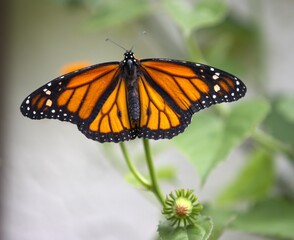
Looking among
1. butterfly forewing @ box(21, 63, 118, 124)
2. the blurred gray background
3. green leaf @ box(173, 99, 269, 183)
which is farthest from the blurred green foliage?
the blurred gray background

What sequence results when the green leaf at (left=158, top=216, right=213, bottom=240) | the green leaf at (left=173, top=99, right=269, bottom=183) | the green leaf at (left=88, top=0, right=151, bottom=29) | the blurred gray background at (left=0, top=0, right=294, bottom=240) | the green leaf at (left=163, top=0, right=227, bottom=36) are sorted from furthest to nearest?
the blurred gray background at (left=0, top=0, right=294, bottom=240) < the green leaf at (left=88, top=0, right=151, bottom=29) < the green leaf at (left=163, top=0, right=227, bottom=36) < the green leaf at (left=173, top=99, right=269, bottom=183) < the green leaf at (left=158, top=216, right=213, bottom=240)

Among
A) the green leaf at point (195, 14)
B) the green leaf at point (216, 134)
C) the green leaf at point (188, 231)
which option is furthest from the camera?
the green leaf at point (195, 14)

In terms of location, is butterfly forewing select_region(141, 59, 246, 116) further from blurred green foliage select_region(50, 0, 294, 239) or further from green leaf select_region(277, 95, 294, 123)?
green leaf select_region(277, 95, 294, 123)

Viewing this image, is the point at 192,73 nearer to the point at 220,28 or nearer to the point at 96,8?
the point at 96,8

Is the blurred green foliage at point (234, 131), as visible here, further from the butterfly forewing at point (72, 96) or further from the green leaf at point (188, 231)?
the butterfly forewing at point (72, 96)

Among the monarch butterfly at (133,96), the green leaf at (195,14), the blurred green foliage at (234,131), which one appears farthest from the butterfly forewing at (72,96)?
the green leaf at (195,14)

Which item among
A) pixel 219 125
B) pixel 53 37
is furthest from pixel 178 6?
pixel 53 37
